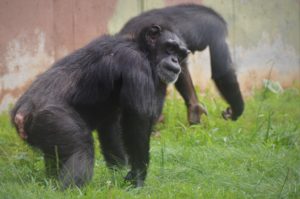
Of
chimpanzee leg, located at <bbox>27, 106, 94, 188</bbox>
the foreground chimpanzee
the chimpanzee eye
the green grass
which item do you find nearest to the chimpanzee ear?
the foreground chimpanzee

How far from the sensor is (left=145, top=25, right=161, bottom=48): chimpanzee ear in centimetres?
552

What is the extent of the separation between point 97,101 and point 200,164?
1230mm

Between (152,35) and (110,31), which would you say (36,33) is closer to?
(110,31)

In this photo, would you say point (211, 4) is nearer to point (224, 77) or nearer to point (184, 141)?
point (224, 77)

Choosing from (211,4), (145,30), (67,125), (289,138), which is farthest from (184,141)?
(211,4)

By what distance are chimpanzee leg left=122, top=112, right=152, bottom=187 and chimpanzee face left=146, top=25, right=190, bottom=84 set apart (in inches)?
26.0

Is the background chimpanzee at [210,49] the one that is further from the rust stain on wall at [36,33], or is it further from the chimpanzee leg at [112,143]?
the chimpanzee leg at [112,143]

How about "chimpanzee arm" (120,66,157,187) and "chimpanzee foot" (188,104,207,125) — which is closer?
"chimpanzee arm" (120,66,157,187)

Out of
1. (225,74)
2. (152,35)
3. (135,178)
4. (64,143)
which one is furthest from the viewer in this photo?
(225,74)

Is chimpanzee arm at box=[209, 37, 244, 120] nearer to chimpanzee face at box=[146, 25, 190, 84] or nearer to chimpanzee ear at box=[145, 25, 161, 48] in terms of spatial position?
chimpanzee face at box=[146, 25, 190, 84]

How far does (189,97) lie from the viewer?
7.84 meters

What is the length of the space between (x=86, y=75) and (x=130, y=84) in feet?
1.37

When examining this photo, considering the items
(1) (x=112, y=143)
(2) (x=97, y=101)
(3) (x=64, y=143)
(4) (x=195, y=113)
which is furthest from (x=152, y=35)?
(4) (x=195, y=113)

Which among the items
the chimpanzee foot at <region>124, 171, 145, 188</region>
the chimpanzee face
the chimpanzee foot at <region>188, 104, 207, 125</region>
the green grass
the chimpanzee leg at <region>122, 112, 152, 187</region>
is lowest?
the chimpanzee foot at <region>188, 104, 207, 125</region>
